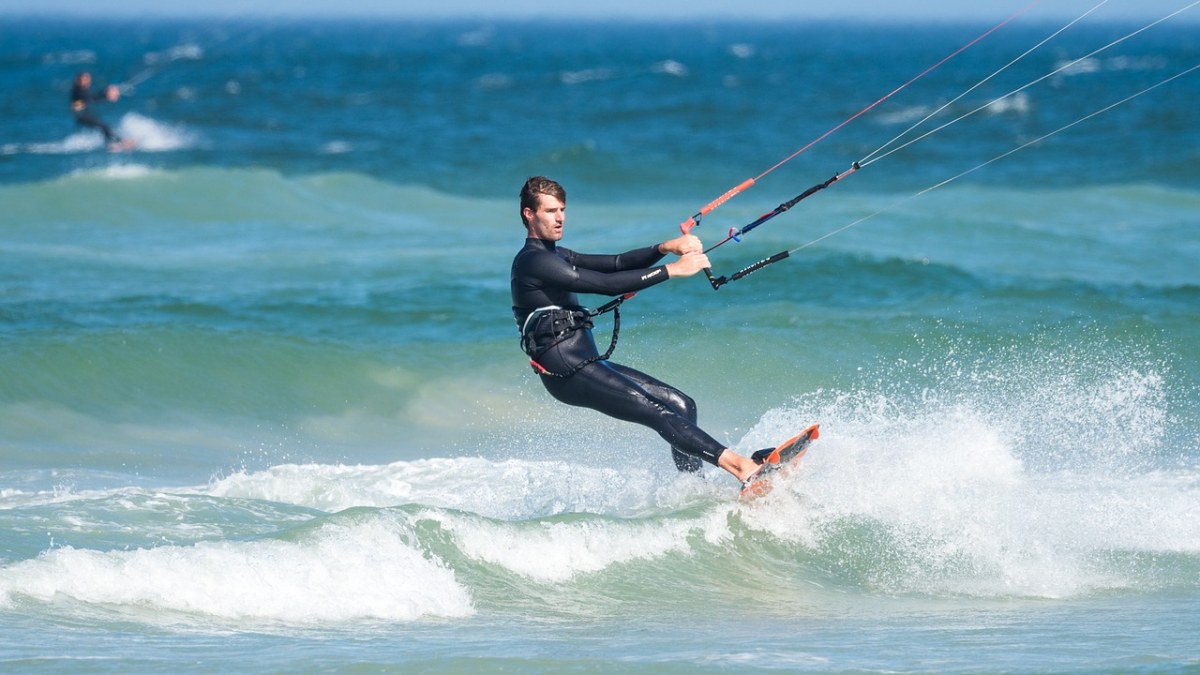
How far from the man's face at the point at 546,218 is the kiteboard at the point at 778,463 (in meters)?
1.44

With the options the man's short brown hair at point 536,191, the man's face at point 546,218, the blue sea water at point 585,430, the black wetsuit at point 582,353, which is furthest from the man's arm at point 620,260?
the blue sea water at point 585,430

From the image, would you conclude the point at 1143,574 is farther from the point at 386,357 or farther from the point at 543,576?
the point at 386,357

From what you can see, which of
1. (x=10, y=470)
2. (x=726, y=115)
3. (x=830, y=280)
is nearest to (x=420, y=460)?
(x=10, y=470)

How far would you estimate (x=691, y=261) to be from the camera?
255 inches

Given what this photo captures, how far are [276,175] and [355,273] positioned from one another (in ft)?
27.8

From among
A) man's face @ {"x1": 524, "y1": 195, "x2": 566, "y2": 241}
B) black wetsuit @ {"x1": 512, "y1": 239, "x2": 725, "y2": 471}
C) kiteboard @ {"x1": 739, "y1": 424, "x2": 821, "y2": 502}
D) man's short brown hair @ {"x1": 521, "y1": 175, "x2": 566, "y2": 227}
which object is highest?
man's short brown hair @ {"x1": 521, "y1": 175, "x2": 566, "y2": 227}

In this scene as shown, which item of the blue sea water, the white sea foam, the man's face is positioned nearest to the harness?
the man's face

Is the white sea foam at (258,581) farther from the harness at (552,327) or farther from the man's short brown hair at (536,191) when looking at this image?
the man's short brown hair at (536,191)

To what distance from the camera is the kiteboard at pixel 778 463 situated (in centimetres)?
681

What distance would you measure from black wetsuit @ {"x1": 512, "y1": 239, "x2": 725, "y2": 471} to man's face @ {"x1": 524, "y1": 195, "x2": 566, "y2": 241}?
5 cm

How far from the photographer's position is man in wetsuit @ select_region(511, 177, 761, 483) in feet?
21.7

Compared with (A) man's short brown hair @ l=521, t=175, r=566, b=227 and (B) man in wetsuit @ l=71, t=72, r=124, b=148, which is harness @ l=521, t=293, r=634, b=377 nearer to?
(A) man's short brown hair @ l=521, t=175, r=566, b=227

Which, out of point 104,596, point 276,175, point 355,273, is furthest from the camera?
point 276,175

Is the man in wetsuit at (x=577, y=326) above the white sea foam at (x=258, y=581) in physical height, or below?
above
